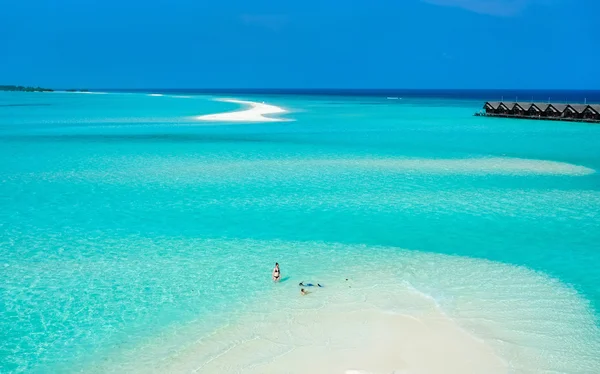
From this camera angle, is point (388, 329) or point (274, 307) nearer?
point (388, 329)

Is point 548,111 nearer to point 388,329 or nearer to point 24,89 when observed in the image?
point 388,329

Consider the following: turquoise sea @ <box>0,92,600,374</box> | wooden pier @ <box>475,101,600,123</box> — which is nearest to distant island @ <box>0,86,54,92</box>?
wooden pier @ <box>475,101,600,123</box>

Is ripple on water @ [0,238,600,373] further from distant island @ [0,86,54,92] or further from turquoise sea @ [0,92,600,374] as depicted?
distant island @ [0,86,54,92]

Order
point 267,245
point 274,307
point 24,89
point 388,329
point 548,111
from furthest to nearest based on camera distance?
point 24,89 → point 548,111 → point 267,245 → point 274,307 → point 388,329

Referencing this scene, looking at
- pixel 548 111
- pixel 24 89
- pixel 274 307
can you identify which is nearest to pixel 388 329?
pixel 274 307

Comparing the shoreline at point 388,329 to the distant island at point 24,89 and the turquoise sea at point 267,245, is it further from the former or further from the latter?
the distant island at point 24,89

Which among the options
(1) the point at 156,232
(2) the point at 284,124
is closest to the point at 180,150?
(1) the point at 156,232
